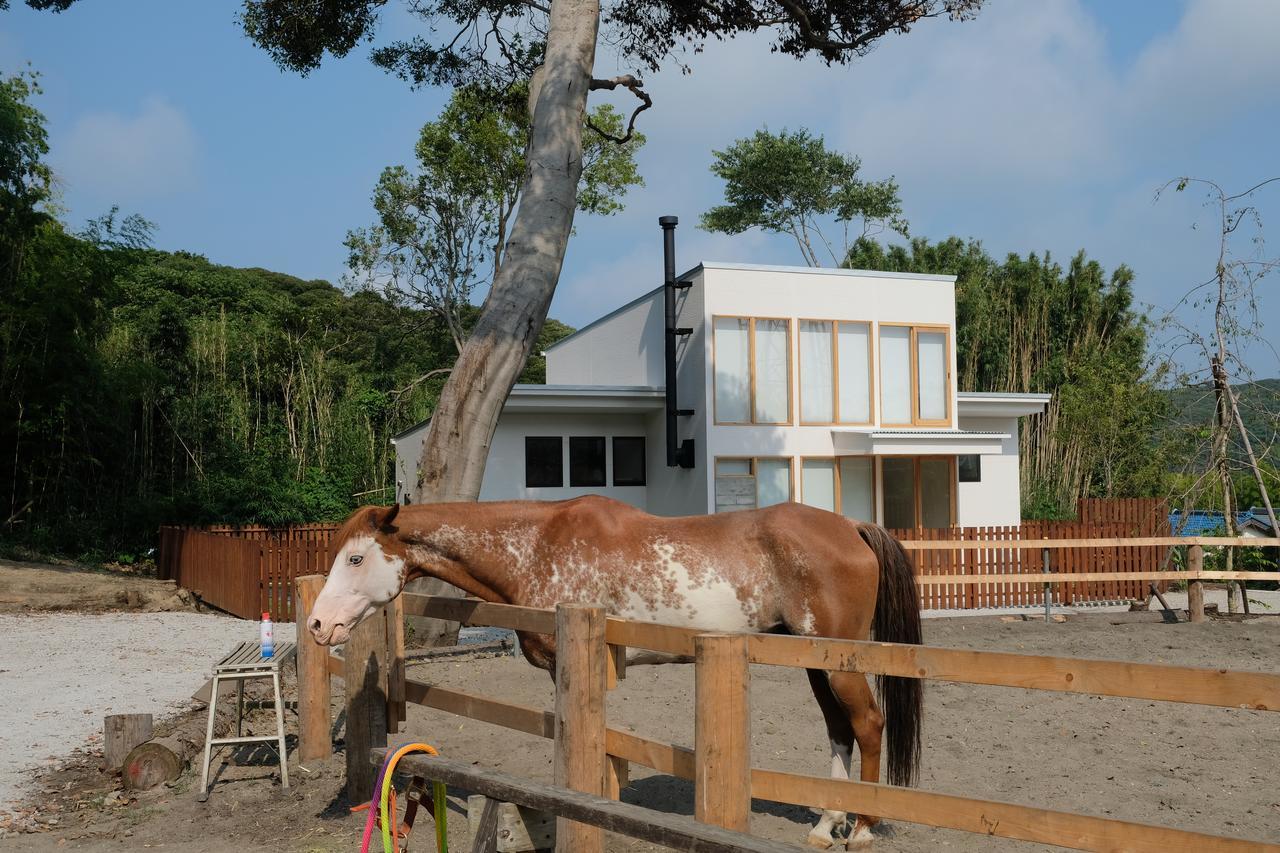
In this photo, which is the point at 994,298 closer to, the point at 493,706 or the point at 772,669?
the point at 772,669

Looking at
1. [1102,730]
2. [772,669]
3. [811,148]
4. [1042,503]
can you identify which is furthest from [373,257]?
[1102,730]

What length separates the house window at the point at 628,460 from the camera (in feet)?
68.0

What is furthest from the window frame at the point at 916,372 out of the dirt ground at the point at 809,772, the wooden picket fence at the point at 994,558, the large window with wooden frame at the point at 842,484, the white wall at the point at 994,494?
the dirt ground at the point at 809,772

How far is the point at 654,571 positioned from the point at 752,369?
48.1ft

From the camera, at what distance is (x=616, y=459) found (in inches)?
816

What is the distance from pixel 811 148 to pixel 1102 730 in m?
35.0

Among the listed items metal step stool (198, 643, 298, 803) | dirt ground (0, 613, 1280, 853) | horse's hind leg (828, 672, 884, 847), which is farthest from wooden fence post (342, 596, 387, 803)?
horse's hind leg (828, 672, 884, 847)

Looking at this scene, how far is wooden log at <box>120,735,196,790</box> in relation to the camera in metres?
6.55

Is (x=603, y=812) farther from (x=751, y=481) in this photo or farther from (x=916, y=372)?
(x=916, y=372)

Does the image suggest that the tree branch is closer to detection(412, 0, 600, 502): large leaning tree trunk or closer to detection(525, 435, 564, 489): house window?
detection(412, 0, 600, 502): large leaning tree trunk

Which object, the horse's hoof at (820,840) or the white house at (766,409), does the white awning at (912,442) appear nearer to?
the white house at (766,409)

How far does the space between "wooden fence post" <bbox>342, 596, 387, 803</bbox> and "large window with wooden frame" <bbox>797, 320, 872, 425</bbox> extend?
14.7 m

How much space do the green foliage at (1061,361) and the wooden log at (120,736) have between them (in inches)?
856

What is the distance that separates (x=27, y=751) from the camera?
7.64 meters
